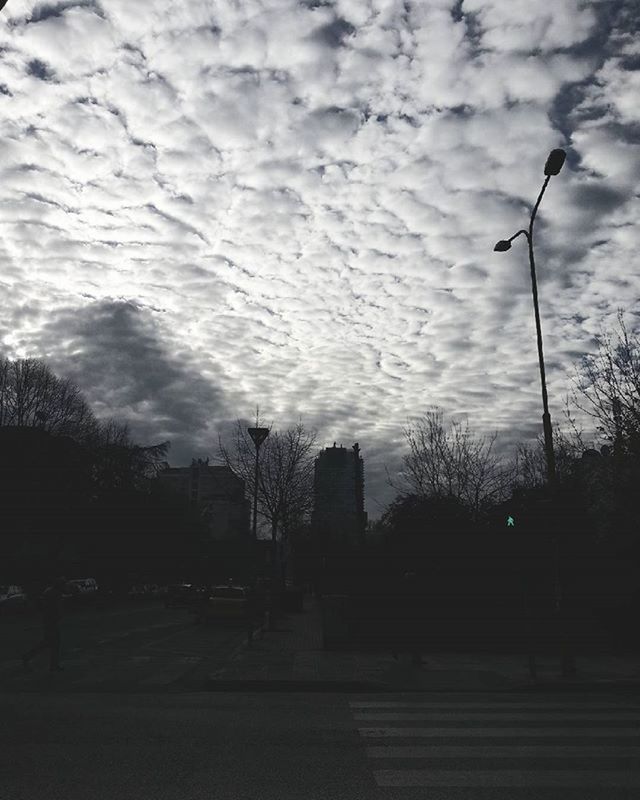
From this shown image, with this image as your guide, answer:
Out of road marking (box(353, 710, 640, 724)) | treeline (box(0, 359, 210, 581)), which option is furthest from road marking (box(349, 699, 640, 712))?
treeline (box(0, 359, 210, 581))

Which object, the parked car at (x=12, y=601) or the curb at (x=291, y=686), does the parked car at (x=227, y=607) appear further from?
the curb at (x=291, y=686)

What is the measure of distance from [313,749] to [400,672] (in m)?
8.30

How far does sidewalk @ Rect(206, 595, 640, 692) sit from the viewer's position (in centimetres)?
1407

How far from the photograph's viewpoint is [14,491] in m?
47.9

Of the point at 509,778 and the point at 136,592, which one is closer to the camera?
the point at 509,778

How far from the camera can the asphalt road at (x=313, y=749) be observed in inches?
262

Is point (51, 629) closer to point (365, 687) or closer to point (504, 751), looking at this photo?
point (365, 687)

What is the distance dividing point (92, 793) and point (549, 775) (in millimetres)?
4363

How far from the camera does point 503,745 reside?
8.63 meters

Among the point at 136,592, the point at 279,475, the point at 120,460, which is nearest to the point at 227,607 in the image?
the point at 279,475

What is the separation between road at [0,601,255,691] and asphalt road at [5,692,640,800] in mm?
2013

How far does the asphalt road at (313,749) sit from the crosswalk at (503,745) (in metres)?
0.02

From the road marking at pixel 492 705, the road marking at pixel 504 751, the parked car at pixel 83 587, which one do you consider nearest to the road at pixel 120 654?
the road marking at pixel 492 705

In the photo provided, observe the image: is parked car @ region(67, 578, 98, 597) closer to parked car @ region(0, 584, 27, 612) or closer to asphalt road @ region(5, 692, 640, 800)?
parked car @ region(0, 584, 27, 612)
